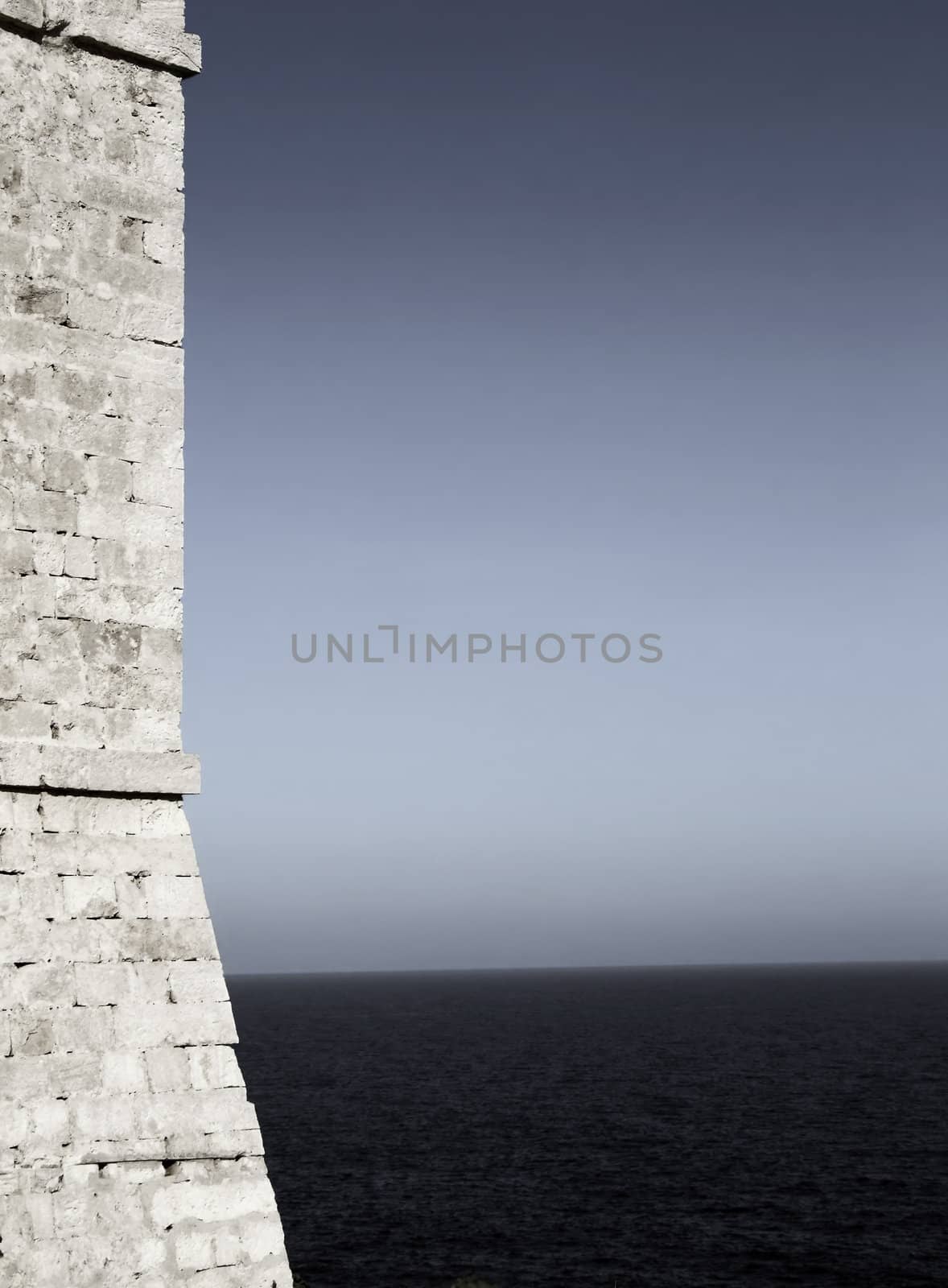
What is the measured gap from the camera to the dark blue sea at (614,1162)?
3703cm

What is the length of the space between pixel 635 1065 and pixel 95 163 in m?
83.2

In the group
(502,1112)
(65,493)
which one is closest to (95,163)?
(65,493)

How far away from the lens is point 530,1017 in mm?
146750

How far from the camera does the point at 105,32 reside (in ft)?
29.3

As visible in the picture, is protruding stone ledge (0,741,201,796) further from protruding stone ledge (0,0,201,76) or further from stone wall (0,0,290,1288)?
protruding stone ledge (0,0,201,76)

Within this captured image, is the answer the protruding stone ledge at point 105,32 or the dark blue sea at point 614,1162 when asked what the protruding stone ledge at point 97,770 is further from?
the dark blue sea at point 614,1162

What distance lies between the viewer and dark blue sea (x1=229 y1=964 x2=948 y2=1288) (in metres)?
37.0

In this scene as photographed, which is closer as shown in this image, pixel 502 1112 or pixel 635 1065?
pixel 502 1112

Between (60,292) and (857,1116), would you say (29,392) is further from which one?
(857,1116)

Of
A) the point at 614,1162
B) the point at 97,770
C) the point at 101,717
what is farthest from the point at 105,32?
the point at 614,1162

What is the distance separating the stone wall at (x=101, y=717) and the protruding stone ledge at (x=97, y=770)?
14mm

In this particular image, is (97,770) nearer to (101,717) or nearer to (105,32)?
(101,717)

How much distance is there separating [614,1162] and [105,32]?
48.4 m

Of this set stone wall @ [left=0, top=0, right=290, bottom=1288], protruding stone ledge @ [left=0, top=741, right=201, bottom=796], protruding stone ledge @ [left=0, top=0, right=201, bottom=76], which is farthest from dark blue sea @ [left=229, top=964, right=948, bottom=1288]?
protruding stone ledge @ [left=0, top=0, right=201, bottom=76]
